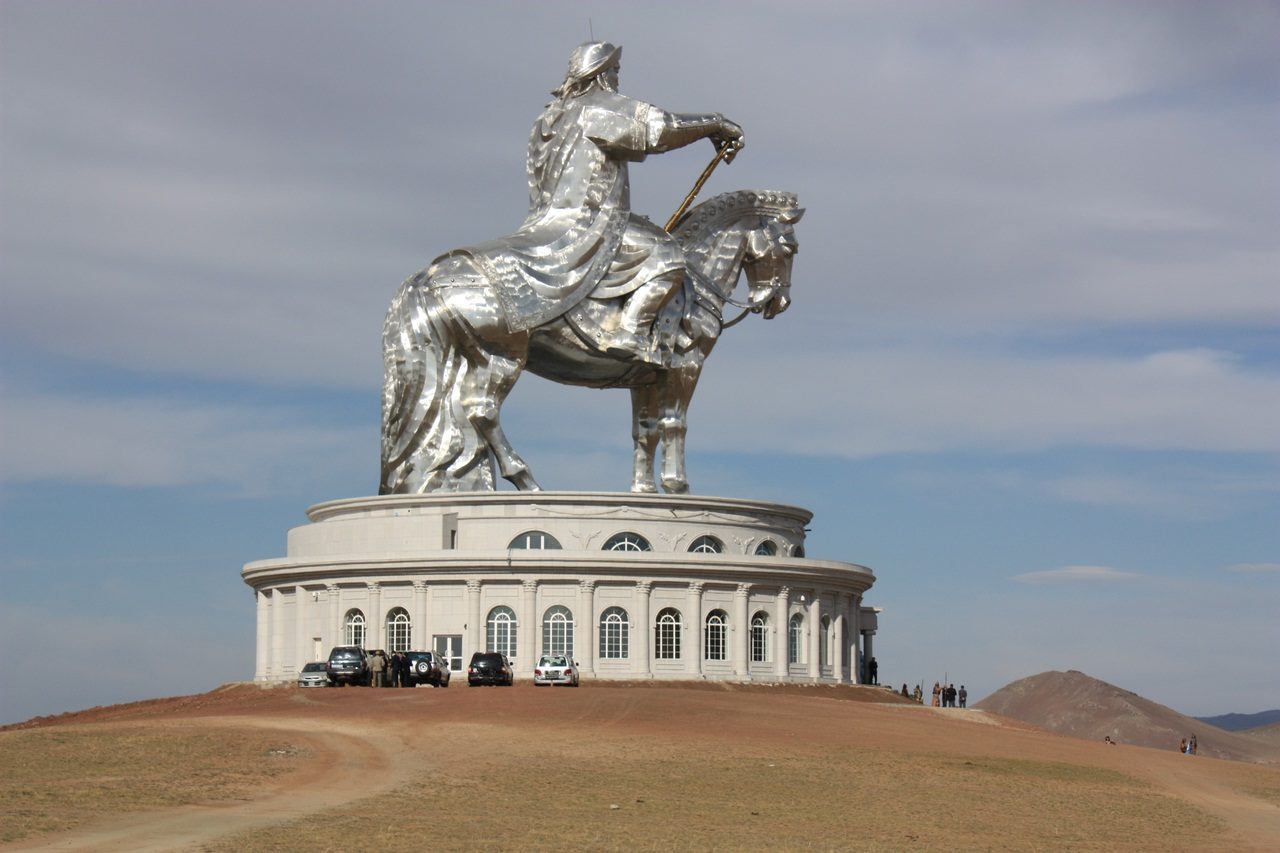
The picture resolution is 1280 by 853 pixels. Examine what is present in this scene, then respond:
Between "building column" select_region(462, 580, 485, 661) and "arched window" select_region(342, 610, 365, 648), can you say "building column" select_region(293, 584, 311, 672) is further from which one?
"building column" select_region(462, 580, 485, 661)

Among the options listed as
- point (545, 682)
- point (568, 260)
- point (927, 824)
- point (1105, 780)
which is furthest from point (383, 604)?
point (927, 824)

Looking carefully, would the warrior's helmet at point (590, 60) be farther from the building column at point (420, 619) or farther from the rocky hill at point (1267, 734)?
the rocky hill at point (1267, 734)

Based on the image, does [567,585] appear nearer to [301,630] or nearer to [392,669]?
[392,669]

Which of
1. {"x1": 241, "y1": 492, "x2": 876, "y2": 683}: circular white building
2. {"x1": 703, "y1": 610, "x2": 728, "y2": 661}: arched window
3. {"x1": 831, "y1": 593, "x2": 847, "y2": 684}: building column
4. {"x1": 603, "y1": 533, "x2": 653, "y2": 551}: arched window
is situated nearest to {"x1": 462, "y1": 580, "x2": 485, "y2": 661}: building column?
{"x1": 241, "y1": 492, "x2": 876, "y2": 683}: circular white building

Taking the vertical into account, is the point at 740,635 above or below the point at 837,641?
above

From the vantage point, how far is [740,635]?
2707 inches

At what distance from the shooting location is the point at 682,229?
73.2m

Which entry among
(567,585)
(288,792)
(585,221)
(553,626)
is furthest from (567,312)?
(288,792)

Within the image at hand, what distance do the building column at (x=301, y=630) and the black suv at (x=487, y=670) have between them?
9.56 metres

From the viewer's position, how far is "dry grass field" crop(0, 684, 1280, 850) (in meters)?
35.4

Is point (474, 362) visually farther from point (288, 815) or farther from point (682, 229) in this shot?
point (288, 815)

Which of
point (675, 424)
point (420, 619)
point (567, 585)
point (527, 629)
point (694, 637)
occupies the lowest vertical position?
point (694, 637)

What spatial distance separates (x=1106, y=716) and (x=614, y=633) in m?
34.6

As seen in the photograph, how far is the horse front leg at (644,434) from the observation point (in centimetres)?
7156
